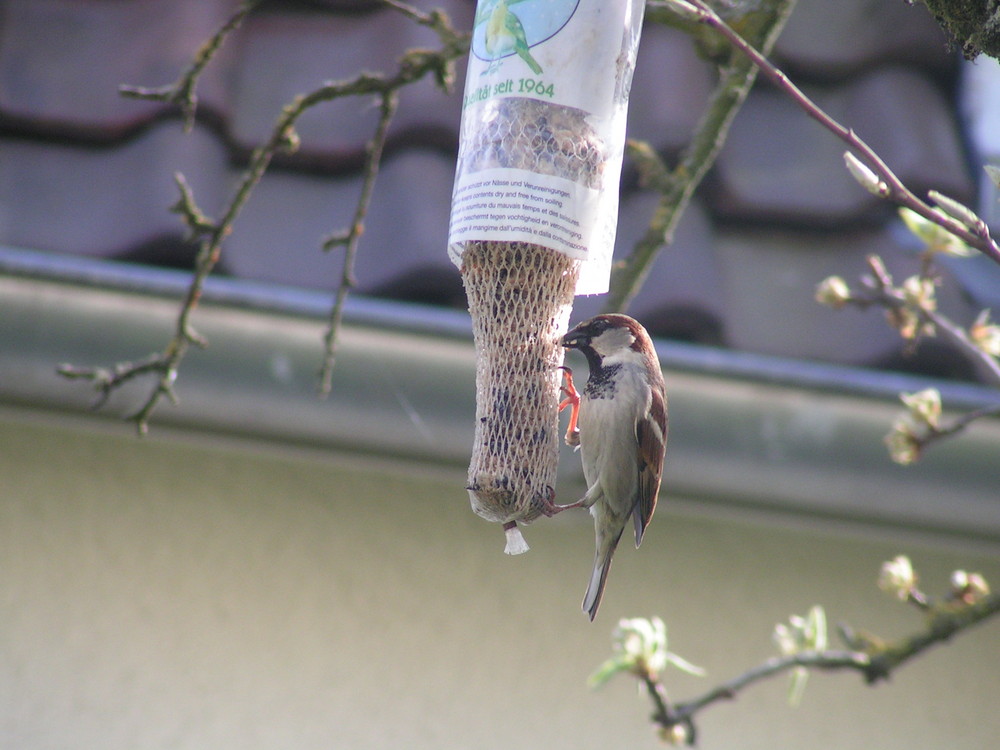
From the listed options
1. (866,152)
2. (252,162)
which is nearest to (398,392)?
(252,162)

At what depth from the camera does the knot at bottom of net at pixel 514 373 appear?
1.40m

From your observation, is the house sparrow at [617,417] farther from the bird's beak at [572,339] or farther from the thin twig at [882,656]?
the thin twig at [882,656]

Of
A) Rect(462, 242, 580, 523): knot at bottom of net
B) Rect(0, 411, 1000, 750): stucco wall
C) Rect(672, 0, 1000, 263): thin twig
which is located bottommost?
Rect(0, 411, 1000, 750): stucco wall

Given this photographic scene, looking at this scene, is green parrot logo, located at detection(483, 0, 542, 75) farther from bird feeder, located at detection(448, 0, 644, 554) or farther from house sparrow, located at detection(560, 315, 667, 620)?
house sparrow, located at detection(560, 315, 667, 620)

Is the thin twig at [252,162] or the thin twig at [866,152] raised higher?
the thin twig at [866,152]

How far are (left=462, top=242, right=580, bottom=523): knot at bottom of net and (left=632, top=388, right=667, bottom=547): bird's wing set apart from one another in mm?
190

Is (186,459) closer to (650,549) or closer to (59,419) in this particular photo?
(59,419)

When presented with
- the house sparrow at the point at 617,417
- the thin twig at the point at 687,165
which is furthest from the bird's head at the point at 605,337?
the thin twig at the point at 687,165

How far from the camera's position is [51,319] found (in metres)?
2.25

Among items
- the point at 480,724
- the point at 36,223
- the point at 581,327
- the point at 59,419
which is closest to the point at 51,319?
the point at 59,419

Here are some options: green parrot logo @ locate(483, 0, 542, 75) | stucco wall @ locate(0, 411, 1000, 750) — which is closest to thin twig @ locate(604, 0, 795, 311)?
green parrot logo @ locate(483, 0, 542, 75)

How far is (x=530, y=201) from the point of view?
4.15 ft

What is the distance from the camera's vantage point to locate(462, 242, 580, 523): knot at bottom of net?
1.40 metres

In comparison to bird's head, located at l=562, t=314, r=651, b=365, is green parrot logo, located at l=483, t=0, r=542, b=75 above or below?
above
